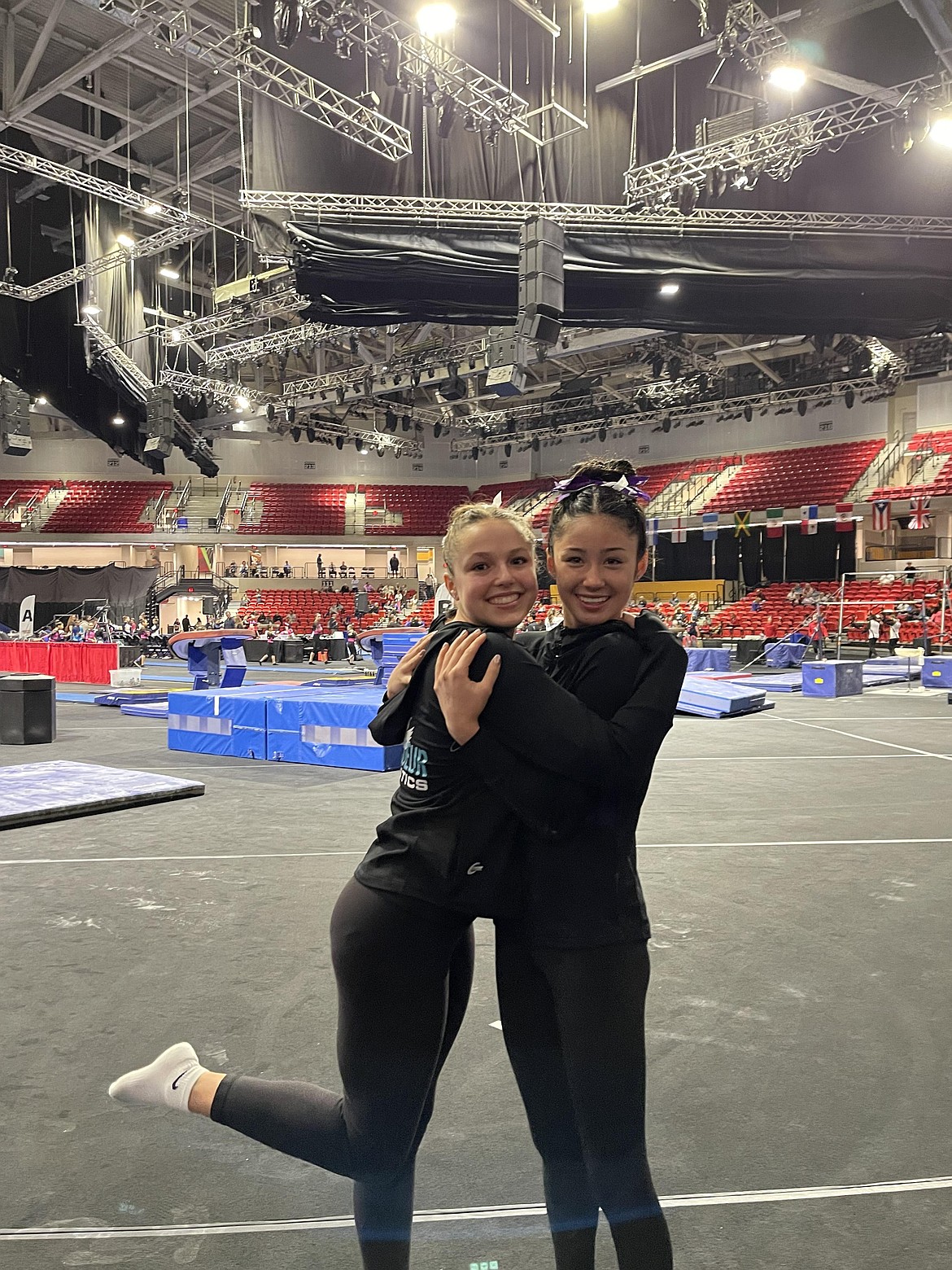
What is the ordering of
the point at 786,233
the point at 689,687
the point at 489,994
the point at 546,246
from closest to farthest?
1. the point at 489,994
2. the point at 546,246
3. the point at 786,233
4. the point at 689,687

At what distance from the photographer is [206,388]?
21734 millimetres

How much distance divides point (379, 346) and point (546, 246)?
16.7m

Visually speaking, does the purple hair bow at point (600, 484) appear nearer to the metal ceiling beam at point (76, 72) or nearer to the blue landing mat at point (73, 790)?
the blue landing mat at point (73, 790)

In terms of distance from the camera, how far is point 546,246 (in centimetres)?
1069

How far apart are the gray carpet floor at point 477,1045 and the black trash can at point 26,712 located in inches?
163

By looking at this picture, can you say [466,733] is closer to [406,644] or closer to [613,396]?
[406,644]

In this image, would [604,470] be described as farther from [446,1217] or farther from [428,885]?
[446,1217]

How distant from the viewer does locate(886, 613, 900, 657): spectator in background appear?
21641 mm

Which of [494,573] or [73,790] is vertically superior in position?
[494,573]

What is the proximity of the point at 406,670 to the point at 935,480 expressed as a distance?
85.9ft

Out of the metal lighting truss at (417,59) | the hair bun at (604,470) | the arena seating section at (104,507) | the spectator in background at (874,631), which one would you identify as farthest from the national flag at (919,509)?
the arena seating section at (104,507)

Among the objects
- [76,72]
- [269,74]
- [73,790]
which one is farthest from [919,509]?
[73,790]

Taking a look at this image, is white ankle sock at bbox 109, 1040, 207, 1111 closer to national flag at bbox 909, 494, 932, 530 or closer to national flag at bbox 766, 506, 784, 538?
national flag at bbox 909, 494, 932, 530

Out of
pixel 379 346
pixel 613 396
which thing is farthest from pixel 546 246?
pixel 613 396
